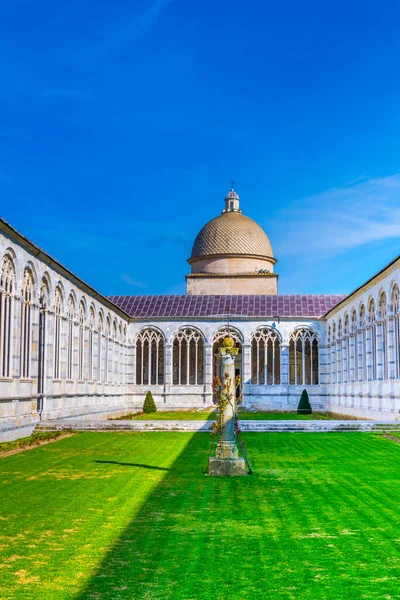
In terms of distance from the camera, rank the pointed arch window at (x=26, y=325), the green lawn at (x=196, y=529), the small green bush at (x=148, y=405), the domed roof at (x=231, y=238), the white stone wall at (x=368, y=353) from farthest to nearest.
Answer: the domed roof at (x=231, y=238) → the small green bush at (x=148, y=405) → the white stone wall at (x=368, y=353) → the pointed arch window at (x=26, y=325) → the green lawn at (x=196, y=529)

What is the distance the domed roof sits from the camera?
53.5 m

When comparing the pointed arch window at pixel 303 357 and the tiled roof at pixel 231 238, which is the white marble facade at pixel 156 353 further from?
the tiled roof at pixel 231 238

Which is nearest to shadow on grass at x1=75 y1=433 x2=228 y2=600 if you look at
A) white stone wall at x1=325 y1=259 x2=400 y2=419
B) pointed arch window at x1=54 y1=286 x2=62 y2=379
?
pointed arch window at x1=54 y1=286 x2=62 y2=379

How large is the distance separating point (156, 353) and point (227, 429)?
33436 mm

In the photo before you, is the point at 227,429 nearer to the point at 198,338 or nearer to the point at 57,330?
the point at 57,330

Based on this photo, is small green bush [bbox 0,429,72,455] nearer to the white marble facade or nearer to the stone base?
the white marble facade

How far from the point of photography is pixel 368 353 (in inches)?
1341

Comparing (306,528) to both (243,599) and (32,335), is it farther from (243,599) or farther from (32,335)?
(32,335)

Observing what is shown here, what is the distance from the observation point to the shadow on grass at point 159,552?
6903mm

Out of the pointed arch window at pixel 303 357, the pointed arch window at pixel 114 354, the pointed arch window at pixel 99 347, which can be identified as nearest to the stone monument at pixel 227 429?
the pointed arch window at pixel 99 347

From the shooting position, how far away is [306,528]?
31.2 feet

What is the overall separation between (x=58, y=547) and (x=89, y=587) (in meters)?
1.67

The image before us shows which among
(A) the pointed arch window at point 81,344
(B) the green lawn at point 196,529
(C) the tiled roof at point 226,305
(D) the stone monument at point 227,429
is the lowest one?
(B) the green lawn at point 196,529

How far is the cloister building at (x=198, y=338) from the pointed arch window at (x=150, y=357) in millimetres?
74
